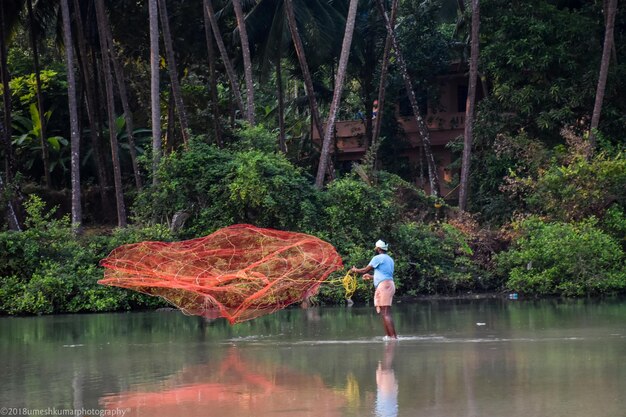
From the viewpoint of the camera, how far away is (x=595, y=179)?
26.3 m

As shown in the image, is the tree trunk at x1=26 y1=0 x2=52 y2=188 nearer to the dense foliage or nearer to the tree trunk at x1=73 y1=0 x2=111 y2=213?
the dense foliage

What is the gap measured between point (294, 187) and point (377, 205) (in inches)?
87.1

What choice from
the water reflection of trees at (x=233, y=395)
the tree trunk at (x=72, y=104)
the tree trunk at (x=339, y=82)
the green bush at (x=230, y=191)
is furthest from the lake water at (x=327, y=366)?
the tree trunk at (x=339, y=82)

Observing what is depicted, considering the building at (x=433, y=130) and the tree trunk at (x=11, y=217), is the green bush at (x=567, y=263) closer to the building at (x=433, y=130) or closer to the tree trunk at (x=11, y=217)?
the tree trunk at (x=11, y=217)

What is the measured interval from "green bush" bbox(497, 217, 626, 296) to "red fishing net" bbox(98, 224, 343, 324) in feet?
27.0

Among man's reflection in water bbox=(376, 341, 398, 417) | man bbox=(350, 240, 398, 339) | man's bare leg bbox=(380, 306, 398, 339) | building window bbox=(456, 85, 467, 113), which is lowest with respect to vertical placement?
man's reflection in water bbox=(376, 341, 398, 417)

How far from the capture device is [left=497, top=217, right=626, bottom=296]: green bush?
24203mm

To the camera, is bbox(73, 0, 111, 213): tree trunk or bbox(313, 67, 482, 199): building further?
bbox(313, 67, 482, 199): building

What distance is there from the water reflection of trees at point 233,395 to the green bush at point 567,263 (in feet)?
42.7

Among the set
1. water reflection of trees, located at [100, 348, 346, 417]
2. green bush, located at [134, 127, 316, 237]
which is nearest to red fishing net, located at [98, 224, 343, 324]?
water reflection of trees, located at [100, 348, 346, 417]

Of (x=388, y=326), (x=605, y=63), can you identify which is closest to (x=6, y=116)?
(x=605, y=63)

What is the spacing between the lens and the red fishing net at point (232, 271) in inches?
675

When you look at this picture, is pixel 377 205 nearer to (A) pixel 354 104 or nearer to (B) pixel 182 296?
(B) pixel 182 296

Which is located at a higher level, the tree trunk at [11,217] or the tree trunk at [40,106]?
the tree trunk at [40,106]
